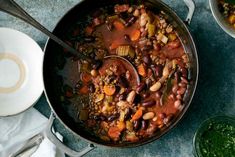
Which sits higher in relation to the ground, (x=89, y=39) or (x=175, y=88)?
(x=89, y=39)

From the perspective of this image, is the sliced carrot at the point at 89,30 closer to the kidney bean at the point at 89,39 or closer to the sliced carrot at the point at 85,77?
the kidney bean at the point at 89,39

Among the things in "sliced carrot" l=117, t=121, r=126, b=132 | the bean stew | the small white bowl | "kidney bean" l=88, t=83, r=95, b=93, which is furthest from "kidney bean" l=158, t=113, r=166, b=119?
the small white bowl

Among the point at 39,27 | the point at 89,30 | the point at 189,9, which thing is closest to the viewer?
the point at 39,27

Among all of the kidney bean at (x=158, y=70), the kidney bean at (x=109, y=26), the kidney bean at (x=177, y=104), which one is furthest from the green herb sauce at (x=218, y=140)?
the kidney bean at (x=109, y=26)

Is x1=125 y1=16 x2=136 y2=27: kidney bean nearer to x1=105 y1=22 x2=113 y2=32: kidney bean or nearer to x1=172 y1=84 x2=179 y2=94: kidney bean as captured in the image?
x1=105 y1=22 x2=113 y2=32: kidney bean

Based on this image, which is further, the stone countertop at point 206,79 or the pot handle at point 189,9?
the stone countertop at point 206,79

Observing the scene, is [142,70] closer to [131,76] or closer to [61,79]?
[131,76]

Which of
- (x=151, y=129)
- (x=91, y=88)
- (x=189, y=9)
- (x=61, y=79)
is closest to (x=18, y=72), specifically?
(x=61, y=79)

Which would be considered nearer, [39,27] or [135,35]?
[39,27]
